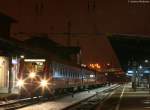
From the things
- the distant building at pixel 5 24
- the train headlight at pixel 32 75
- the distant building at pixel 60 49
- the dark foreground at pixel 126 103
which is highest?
the distant building at pixel 60 49

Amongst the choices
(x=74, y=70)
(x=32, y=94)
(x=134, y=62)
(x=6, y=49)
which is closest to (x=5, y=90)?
(x=32, y=94)

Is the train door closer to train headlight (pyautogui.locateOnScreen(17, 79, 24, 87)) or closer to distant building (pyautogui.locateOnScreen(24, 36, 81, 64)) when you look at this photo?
train headlight (pyautogui.locateOnScreen(17, 79, 24, 87))

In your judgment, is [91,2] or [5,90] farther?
[5,90]

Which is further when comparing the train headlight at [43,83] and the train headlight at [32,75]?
the train headlight at [43,83]

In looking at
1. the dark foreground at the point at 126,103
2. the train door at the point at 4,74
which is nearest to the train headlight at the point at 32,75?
the train door at the point at 4,74

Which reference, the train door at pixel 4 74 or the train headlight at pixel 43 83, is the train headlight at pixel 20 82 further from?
the train door at pixel 4 74

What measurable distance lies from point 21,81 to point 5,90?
3.30 metres

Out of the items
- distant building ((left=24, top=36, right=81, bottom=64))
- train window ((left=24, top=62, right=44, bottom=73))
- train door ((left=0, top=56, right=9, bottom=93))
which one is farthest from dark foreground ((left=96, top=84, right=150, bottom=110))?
distant building ((left=24, top=36, right=81, bottom=64))

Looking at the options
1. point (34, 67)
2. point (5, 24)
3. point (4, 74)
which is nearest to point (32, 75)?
point (34, 67)

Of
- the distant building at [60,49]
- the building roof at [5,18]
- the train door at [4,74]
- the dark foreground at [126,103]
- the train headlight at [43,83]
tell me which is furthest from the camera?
the distant building at [60,49]

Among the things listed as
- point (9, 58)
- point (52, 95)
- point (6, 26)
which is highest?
point (6, 26)

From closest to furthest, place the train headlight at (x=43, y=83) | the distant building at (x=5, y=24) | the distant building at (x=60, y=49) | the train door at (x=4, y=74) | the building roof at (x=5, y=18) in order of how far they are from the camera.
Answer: the train headlight at (x=43, y=83) < the train door at (x=4, y=74) < the building roof at (x=5, y=18) < the distant building at (x=5, y=24) < the distant building at (x=60, y=49)

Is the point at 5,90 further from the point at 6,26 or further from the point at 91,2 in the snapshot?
→ the point at 6,26

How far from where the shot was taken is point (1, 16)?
2080 inches
